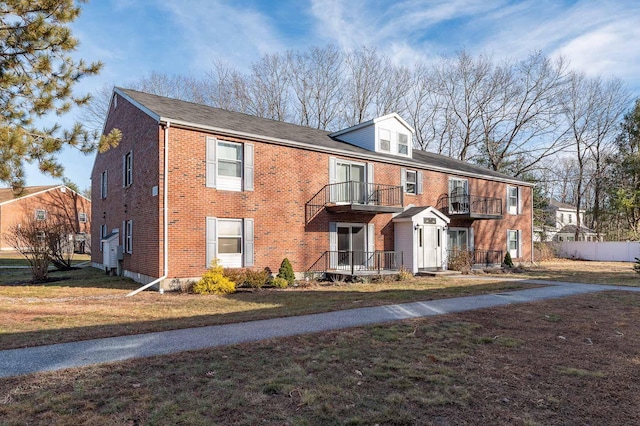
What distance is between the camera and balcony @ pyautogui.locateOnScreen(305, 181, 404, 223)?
16.3 metres

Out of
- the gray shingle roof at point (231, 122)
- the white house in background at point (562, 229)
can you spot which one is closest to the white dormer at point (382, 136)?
the gray shingle roof at point (231, 122)

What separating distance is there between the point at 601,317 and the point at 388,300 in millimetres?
4500

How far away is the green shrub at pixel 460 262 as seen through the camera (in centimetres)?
1962

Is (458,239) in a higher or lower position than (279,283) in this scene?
higher

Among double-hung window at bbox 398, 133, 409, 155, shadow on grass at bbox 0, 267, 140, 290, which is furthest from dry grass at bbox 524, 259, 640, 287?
shadow on grass at bbox 0, 267, 140, 290

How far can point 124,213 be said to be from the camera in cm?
1675

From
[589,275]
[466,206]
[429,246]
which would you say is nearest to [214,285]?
[429,246]

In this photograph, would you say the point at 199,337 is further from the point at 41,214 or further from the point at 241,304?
the point at 41,214

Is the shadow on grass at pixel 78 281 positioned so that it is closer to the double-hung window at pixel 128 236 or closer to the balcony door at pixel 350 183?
the double-hung window at pixel 128 236

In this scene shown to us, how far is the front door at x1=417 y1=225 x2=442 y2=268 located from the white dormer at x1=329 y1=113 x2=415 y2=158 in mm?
4067

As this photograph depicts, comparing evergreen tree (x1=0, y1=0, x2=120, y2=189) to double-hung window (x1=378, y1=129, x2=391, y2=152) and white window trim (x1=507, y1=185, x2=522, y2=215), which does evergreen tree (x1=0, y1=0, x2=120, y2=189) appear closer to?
double-hung window (x1=378, y1=129, x2=391, y2=152)

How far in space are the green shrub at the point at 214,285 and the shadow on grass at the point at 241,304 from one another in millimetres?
421

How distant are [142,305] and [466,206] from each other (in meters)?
17.1

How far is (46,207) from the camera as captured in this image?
1591 inches
